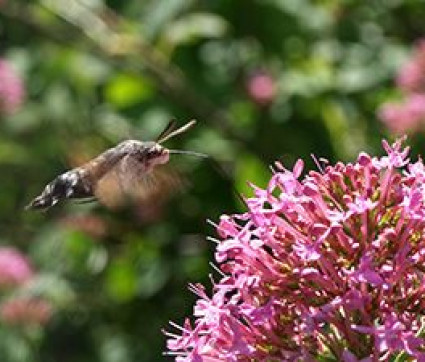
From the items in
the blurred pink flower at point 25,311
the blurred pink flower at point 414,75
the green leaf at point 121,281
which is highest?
the blurred pink flower at point 414,75

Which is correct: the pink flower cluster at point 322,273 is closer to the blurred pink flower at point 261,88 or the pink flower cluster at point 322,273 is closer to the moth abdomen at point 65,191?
the moth abdomen at point 65,191

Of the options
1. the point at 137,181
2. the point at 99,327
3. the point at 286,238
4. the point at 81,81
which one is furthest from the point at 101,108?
the point at 286,238

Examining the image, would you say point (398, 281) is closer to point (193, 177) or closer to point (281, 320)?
point (281, 320)

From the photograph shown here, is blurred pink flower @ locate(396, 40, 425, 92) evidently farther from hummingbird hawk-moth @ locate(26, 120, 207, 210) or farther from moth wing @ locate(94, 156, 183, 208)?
moth wing @ locate(94, 156, 183, 208)

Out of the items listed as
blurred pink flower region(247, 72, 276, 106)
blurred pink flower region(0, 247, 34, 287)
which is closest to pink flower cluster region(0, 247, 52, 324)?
blurred pink flower region(0, 247, 34, 287)

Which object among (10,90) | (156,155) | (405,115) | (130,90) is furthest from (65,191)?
(10,90)

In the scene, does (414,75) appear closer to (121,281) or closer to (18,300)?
(121,281)

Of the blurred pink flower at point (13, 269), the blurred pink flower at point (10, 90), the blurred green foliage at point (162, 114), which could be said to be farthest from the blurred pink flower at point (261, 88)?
the blurred pink flower at point (13, 269)
